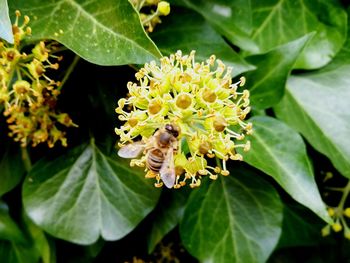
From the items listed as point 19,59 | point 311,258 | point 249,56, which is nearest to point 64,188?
point 19,59

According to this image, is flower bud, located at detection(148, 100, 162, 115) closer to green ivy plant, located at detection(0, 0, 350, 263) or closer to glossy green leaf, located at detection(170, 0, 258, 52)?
green ivy plant, located at detection(0, 0, 350, 263)

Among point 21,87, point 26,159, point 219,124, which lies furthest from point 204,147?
point 26,159

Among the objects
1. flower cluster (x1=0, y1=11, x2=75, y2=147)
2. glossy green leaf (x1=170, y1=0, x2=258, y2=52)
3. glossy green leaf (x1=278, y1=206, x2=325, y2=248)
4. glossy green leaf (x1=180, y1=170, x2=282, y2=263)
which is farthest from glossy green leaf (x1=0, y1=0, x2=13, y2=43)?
glossy green leaf (x1=278, y1=206, x2=325, y2=248)

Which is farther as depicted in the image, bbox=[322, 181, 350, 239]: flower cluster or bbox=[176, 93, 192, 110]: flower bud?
bbox=[322, 181, 350, 239]: flower cluster

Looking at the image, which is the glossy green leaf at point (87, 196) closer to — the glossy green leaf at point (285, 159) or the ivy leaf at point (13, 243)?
the ivy leaf at point (13, 243)

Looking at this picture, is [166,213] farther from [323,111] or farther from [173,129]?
[173,129]

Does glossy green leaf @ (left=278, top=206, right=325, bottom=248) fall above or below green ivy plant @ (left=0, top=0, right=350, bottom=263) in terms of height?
below

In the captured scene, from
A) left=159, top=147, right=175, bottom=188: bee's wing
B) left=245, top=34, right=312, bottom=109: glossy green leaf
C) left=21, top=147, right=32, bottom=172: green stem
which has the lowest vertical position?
left=21, top=147, right=32, bottom=172: green stem

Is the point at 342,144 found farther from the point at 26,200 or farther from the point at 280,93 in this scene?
the point at 26,200
